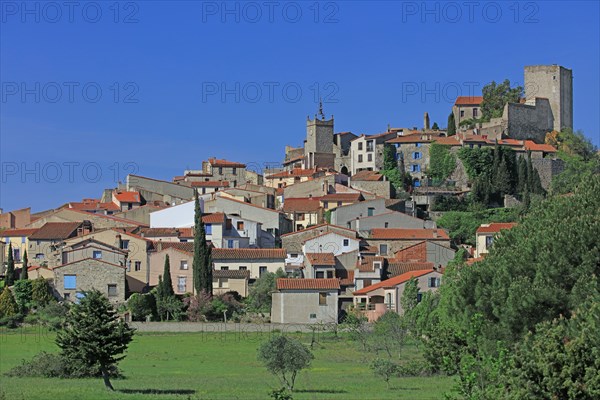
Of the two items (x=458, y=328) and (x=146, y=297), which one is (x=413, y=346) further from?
(x=458, y=328)

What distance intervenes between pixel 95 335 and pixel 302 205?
49.4 m

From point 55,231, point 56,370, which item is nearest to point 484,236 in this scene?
point 55,231

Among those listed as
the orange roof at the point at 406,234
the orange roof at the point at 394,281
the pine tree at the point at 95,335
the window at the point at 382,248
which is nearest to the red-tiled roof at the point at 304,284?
the orange roof at the point at 394,281

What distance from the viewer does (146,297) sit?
6031 centimetres

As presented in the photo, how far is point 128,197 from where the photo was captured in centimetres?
9156

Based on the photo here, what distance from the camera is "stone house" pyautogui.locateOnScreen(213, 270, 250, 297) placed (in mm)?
65625

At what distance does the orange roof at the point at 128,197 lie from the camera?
90750 mm

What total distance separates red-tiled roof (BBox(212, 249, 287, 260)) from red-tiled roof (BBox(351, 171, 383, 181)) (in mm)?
21196

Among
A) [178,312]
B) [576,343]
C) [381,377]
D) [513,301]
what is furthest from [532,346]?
[178,312]

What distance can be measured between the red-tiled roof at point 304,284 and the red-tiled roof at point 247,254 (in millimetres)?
7449

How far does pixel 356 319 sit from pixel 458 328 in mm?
23707

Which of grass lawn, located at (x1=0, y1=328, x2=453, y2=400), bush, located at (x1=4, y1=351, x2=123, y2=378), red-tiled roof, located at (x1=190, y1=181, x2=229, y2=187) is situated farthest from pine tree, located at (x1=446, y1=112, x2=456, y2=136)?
bush, located at (x1=4, y1=351, x2=123, y2=378)

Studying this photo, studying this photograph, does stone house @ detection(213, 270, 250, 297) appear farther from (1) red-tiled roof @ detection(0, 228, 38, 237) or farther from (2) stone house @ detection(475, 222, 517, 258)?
(1) red-tiled roof @ detection(0, 228, 38, 237)

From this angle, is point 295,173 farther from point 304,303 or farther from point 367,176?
point 304,303
